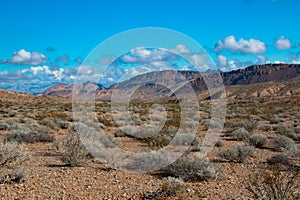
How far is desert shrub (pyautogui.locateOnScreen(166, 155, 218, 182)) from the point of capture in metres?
7.96

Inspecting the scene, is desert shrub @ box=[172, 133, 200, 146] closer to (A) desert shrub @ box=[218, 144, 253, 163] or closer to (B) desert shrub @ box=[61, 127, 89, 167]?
(A) desert shrub @ box=[218, 144, 253, 163]

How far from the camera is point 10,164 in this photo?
784 centimetres

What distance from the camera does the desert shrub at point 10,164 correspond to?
7.24 meters

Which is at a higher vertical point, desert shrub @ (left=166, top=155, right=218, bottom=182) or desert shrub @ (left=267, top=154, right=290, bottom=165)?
desert shrub @ (left=166, top=155, right=218, bottom=182)

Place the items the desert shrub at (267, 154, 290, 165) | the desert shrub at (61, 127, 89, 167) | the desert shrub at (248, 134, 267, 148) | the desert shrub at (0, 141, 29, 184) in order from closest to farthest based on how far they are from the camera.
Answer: the desert shrub at (0, 141, 29, 184) → the desert shrub at (61, 127, 89, 167) → the desert shrub at (267, 154, 290, 165) → the desert shrub at (248, 134, 267, 148)

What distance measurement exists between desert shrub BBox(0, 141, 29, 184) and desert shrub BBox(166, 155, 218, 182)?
Result: 12.6 ft

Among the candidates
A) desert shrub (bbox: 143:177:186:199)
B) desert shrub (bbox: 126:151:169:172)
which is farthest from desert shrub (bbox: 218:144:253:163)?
desert shrub (bbox: 143:177:186:199)

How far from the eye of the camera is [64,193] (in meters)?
6.88

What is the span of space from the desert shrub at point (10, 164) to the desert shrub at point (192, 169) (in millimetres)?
3843

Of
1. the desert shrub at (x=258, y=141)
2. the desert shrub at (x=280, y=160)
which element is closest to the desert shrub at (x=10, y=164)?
the desert shrub at (x=280, y=160)

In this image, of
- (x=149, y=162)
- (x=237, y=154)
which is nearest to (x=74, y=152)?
(x=149, y=162)

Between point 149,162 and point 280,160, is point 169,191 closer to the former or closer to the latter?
point 149,162

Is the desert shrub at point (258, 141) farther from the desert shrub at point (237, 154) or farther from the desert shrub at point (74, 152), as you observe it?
the desert shrub at point (74, 152)

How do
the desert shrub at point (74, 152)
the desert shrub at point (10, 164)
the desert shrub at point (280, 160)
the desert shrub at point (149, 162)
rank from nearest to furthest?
the desert shrub at point (10, 164)
the desert shrub at point (149, 162)
the desert shrub at point (74, 152)
the desert shrub at point (280, 160)
